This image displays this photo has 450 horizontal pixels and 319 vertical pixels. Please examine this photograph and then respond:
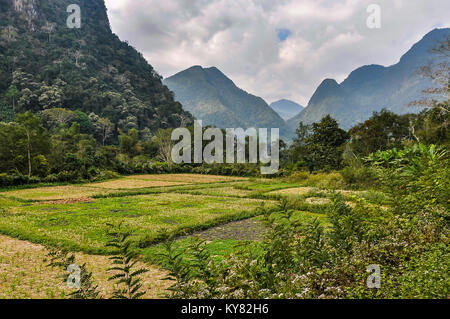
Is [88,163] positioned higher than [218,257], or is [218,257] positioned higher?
[88,163]

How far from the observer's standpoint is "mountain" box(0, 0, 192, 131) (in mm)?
65188

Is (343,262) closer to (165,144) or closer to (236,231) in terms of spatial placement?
(236,231)

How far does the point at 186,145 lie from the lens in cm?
5228

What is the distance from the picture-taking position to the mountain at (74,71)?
2566 inches

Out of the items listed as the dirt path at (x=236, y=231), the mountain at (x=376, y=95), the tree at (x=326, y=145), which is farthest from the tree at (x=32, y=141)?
the mountain at (x=376, y=95)

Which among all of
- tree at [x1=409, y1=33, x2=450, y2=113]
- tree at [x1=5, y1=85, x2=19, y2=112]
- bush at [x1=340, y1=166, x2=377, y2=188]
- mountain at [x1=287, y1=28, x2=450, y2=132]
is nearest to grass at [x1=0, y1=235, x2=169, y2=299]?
bush at [x1=340, y1=166, x2=377, y2=188]

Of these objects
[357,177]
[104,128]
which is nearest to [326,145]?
[357,177]

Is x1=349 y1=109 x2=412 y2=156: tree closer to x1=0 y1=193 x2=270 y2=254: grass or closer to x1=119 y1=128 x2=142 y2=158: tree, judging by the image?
x1=0 y1=193 x2=270 y2=254: grass

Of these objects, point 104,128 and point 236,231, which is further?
point 104,128

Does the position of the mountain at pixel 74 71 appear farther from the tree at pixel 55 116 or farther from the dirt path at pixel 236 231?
the dirt path at pixel 236 231

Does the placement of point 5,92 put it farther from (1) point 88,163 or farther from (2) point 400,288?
(2) point 400,288

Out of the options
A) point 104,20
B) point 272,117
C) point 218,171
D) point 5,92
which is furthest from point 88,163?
point 272,117

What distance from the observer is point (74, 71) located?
3027 inches

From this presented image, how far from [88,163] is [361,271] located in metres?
30.1
